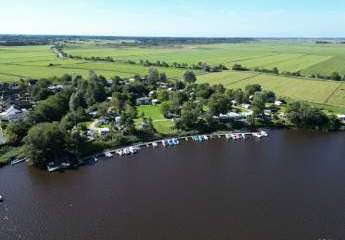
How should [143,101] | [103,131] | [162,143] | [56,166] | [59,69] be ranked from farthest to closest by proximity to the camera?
[59,69], [143,101], [103,131], [162,143], [56,166]

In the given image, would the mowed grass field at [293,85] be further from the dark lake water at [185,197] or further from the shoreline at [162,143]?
the dark lake water at [185,197]

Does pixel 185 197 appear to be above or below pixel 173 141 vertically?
above

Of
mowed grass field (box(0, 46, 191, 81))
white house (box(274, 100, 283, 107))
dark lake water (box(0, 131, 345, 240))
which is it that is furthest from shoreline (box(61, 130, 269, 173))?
mowed grass field (box(0, 46, 191, 81))

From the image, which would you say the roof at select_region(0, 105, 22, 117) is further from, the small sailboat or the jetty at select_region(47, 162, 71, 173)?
the small sailboat

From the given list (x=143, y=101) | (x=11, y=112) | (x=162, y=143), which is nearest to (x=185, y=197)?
(x=162, y=143)

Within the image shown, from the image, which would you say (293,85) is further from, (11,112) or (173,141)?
(11,112)

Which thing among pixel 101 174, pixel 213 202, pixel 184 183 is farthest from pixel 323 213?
pixel 101 174
